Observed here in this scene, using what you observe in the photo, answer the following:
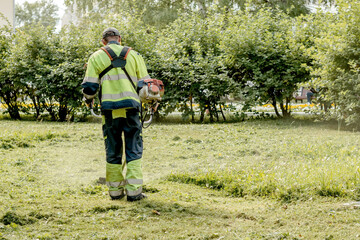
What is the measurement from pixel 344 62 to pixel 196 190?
647 centimetres

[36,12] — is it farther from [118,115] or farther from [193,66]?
[118,115]

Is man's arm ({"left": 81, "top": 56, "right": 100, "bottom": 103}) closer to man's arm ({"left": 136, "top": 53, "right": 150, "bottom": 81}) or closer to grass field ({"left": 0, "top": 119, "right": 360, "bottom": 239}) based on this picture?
man's arm ({"left": 136, "top": 53, "right": 150, "bottom": 81})

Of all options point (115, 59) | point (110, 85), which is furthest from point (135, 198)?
point (115, 59)

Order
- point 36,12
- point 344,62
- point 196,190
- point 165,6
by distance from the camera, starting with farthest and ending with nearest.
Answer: point 36,12 < point 165,6 < point 344,62 < point 196,190

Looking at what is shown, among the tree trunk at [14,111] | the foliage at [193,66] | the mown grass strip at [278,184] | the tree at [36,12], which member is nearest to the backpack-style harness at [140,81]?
the mown grass strip at [278,184]

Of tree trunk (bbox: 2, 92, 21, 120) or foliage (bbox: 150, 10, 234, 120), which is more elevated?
foliage (bbox: 150, 10, 234, 120)

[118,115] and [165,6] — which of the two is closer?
[118,115]

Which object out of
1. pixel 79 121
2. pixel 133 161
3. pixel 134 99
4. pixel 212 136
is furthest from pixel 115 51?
pixel 79 121

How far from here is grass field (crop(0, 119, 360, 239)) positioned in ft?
14.3

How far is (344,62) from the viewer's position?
1095cm

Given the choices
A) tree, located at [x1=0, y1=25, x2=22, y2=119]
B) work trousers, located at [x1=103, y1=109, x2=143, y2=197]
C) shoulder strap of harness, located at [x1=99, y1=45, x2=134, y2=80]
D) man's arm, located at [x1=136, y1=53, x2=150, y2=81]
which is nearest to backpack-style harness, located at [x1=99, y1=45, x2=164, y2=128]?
shoulder strap of harness, located at [x1=99, y1=45, x2=134, y2=80]

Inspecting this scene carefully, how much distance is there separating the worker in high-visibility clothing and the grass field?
25cm

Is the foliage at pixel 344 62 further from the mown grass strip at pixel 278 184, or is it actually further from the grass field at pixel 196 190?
the mown grass strip at pixel 278 184

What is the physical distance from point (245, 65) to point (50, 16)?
67.0m
